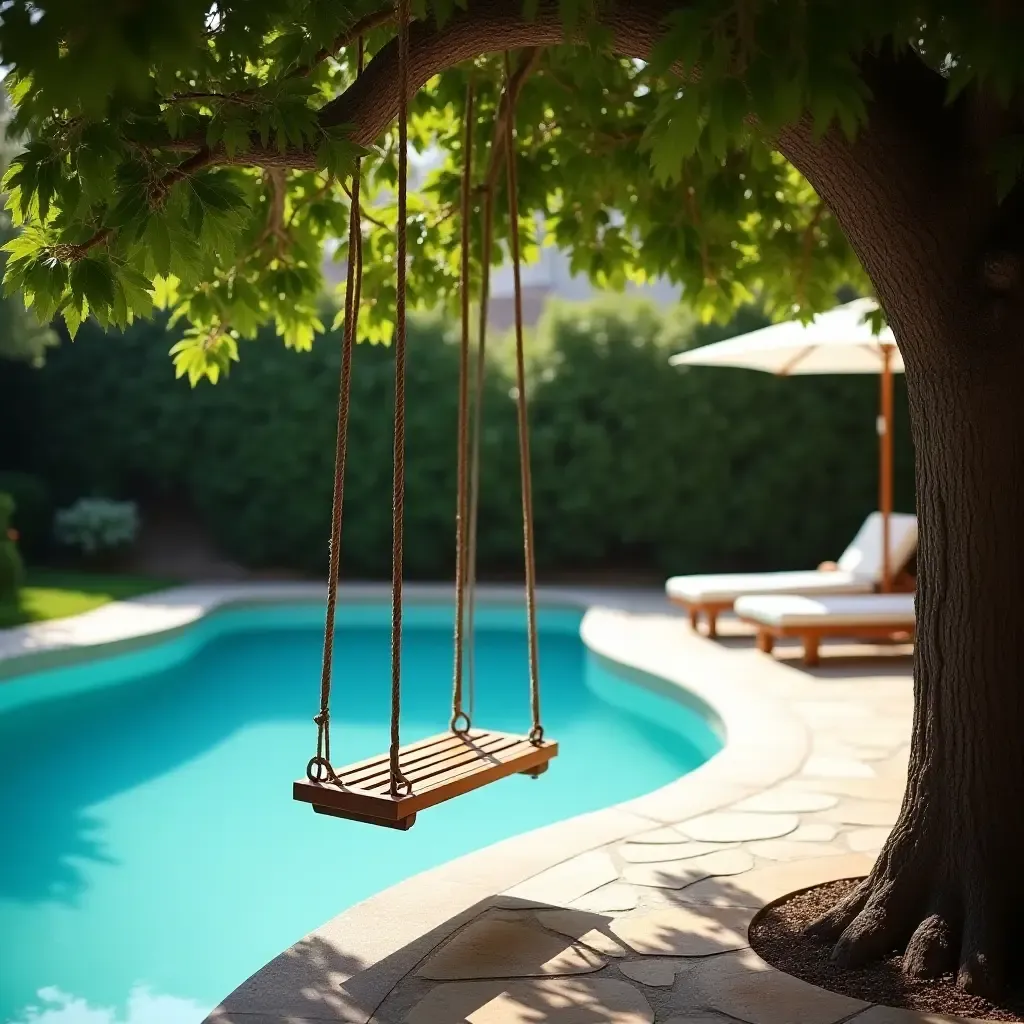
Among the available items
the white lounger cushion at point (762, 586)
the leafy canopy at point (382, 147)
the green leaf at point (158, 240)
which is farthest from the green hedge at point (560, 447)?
the green leaf at point (158, 240)

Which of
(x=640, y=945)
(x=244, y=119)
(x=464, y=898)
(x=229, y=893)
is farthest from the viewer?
(x=229, y=893)

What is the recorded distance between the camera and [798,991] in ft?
10.9

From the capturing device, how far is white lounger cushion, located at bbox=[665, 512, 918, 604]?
1008 cm

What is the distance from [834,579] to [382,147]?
249 inches

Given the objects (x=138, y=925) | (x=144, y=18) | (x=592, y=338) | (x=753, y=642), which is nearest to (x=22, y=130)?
(x=144, y=18)

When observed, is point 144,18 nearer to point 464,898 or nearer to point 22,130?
point 22,130

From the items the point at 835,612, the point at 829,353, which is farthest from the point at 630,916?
the point at 829,353

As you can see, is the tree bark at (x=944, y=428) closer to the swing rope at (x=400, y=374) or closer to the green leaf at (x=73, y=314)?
the swing rope at (x=400, y=374)

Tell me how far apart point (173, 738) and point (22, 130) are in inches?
269

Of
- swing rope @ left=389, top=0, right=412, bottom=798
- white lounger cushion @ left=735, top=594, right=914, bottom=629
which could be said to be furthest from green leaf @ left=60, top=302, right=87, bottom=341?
white lounger cushion @ left=735, top=594, right=914, bottom=629

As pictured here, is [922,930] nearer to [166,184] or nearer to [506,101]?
[166,184]

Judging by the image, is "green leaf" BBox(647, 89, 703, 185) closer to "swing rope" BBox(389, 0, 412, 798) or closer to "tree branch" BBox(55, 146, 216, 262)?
"swing rope" BBox(389, 0, 412, 798)

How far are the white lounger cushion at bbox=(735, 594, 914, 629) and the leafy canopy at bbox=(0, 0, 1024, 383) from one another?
3.58m

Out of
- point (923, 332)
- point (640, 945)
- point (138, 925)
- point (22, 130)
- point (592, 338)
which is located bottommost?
point (138, 925)
